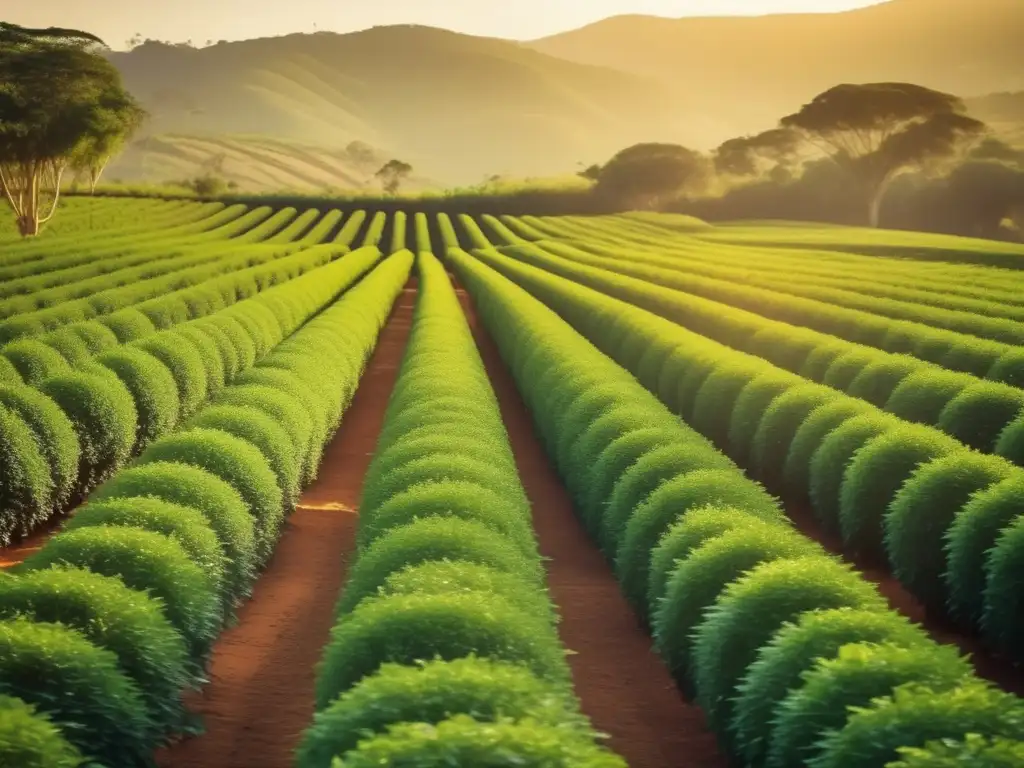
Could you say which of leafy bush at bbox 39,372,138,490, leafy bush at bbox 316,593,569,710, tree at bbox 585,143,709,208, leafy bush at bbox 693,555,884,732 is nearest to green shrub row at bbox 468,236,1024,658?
leafy bush at bbox 693,555,884,732

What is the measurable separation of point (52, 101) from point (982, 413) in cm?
5341

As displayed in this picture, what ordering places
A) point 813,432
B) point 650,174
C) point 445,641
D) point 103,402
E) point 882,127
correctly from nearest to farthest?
point 445,641
point 813,432
point 103,402
point 882,127
point 650,174

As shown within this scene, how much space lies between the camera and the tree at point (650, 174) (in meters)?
98.0

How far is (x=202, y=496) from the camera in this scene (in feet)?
36.6

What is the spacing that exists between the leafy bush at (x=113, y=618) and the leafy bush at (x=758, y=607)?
14.7 feet

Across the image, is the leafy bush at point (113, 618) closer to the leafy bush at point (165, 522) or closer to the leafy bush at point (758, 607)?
the leafy bush at point (165, 522)

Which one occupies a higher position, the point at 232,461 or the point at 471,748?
the point at 471,748

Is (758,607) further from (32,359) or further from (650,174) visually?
(650,174)

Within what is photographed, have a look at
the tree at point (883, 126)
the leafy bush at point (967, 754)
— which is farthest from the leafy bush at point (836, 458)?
the tree at point (883, 126)

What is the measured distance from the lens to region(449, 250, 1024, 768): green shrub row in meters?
6.36

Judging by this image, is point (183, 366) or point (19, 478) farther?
point (183, 366)

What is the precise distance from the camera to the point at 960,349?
69.5ft

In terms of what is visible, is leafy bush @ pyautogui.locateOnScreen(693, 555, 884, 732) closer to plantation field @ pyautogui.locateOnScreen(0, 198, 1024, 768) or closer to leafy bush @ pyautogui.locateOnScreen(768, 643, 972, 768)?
plantation field @ pyautogui.locateOnScreen(0, 198, 1024, 768)

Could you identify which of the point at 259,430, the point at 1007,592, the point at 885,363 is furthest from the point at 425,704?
the point at 885,363
